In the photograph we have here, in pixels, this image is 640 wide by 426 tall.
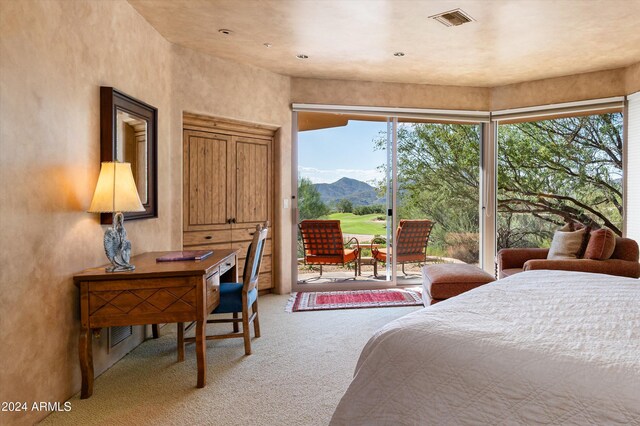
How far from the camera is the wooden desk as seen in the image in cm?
245

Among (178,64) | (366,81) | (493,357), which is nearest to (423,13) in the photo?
(366,81)

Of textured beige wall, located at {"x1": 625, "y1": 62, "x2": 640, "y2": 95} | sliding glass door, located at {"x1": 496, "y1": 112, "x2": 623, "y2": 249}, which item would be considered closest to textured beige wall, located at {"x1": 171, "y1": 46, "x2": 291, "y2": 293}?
sliding glass door, located at {"x1": 496, "y1": 112, "x2": 623, "y2": 249}

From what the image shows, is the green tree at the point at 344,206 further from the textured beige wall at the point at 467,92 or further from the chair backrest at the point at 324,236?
the textured beige wall at the point at 467,92

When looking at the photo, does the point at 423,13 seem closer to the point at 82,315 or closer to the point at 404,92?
the point at 404,92

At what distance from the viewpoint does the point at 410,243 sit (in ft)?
19.5

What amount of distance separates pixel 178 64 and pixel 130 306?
270 cm

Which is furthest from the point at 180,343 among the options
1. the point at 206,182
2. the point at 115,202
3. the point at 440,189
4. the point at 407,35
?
the point at 440,189

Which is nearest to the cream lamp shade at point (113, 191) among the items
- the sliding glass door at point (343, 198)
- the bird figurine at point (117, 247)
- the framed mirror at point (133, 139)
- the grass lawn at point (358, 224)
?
the bird figurine at point (117, 247)

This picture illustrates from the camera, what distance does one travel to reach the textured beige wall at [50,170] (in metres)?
2.01

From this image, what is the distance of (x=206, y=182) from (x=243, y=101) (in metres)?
1.02

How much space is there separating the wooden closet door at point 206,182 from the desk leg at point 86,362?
2164 millimetres

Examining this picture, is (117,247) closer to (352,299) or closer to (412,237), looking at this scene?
(352,299)

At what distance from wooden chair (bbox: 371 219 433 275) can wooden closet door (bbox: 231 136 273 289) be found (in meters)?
1.58

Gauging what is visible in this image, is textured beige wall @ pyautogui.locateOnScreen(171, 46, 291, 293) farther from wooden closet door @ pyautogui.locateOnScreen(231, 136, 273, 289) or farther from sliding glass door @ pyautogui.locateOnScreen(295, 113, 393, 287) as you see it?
sliding glass door @ pyautogui.locateOnScreen(295, 113, 393, 287)
